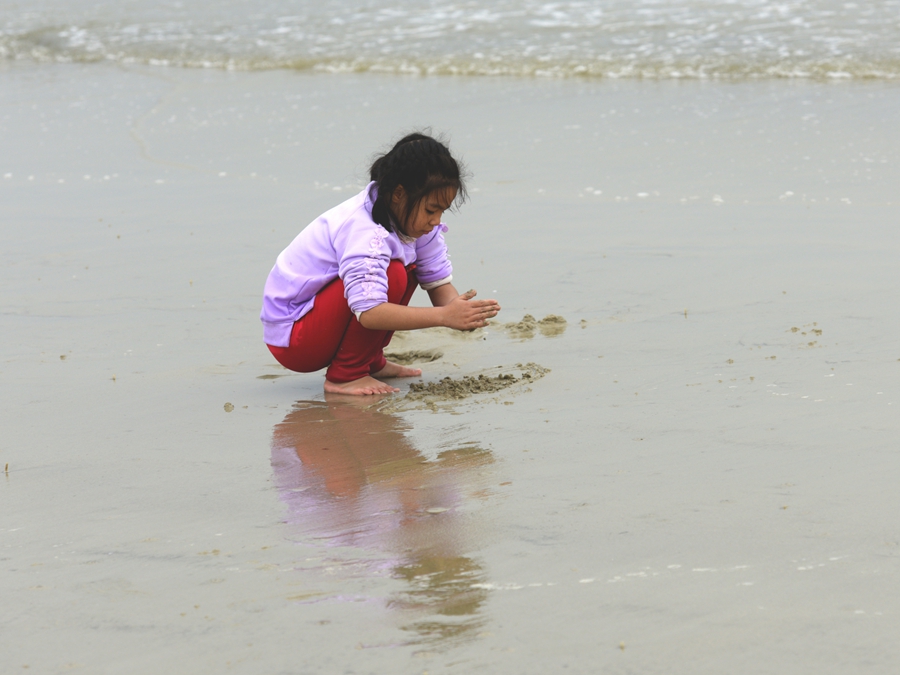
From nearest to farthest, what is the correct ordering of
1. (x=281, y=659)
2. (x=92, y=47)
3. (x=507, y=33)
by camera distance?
(x=281, y=659), (x=507, y=33), (x=92, y=47)

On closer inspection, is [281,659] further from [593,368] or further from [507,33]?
[507,33]

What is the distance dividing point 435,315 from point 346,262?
12.2 inches

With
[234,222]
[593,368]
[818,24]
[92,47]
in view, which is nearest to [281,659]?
[593,368]

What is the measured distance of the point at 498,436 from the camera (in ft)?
8.88

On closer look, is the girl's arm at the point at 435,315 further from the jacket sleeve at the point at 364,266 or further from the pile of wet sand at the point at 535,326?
the pile of wet sand at the point at 535,326

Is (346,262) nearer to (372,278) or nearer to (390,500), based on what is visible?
(372,278)

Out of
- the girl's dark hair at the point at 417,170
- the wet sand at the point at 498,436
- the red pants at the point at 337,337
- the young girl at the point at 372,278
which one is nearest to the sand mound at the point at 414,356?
the wet sand at the point at 498,436

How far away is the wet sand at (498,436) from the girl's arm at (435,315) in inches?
9.7

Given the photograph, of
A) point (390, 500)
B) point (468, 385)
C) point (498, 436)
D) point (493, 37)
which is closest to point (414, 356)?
point (468, 385)

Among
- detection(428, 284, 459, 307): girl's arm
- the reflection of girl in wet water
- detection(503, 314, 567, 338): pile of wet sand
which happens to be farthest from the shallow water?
the reflection of girl in wet water

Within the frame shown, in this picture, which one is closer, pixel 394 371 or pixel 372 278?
pixel 372 278

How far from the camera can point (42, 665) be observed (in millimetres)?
1683

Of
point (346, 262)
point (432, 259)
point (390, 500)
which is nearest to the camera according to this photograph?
point (390, 500)

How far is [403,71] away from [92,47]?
5745 mm
